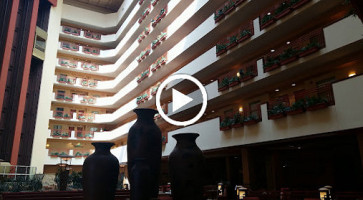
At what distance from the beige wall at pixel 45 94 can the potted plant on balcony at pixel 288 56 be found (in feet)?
79.1

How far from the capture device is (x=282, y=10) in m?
14.6

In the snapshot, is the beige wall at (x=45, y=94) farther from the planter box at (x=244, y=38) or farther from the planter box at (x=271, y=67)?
the planter box at (x=271, y=67)

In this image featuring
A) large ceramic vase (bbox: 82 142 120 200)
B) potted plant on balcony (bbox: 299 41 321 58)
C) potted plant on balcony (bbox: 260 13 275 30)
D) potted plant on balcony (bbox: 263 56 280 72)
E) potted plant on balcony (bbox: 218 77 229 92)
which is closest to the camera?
large ceramic vase (bbox: 82 142 120 200)

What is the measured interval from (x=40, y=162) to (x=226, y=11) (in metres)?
22.3

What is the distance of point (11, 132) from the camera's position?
80.9 ft

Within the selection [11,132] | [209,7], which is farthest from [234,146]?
[11,132]

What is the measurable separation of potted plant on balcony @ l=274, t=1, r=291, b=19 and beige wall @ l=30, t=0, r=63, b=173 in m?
24.5

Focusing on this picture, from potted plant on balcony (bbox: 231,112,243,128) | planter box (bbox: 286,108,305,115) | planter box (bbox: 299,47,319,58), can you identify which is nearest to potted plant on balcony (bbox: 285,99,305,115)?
planter box (bbox: 286,108,305,115)

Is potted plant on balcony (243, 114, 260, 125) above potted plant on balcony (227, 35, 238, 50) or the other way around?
the other way around

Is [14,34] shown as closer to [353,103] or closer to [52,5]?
[52,5]

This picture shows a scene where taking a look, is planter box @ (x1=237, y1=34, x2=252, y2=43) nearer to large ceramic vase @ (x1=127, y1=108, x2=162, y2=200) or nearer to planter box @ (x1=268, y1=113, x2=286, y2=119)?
planter box @ (x1=268, y1=113, x2=286, y2=119)

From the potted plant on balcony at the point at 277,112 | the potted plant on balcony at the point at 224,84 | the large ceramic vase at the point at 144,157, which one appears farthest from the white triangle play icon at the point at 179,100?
the large ceramic vase at the point at 144,157

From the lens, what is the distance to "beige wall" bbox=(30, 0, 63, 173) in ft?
91.4

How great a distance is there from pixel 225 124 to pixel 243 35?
5.29m
